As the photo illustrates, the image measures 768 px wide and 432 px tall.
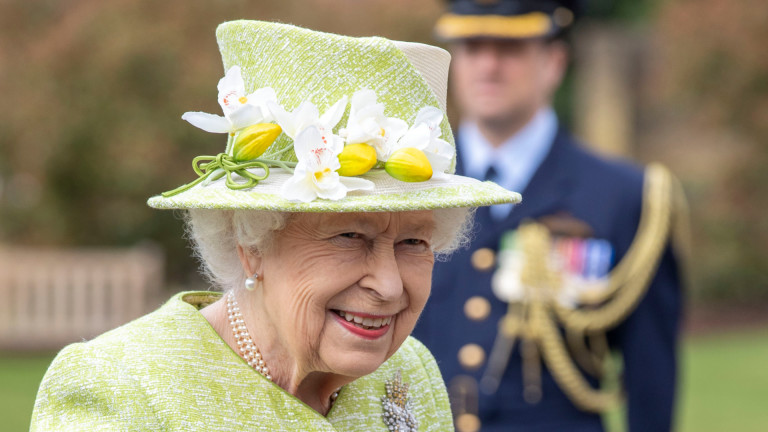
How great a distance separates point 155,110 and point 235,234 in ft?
27.3

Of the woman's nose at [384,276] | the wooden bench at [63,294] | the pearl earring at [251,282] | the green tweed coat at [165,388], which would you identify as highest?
the woman's nose at [384,276]

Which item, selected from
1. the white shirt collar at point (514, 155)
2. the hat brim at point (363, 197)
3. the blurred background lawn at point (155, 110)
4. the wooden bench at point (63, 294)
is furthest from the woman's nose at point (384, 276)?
the wooden bench at point (63, 294)

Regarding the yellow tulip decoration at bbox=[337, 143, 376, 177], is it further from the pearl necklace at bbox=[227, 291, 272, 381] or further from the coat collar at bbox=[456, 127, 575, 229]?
the coat collar at bbox=[456, 127, 575, 229]

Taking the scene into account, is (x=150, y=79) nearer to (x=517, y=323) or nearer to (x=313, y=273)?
(x=517, y=323)

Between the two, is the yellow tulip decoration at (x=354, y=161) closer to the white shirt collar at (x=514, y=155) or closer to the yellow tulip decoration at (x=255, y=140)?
the yellow tulip decoration at (x=255, y=140)

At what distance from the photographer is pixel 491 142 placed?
193 inches

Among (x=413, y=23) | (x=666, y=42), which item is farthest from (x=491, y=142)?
(x=666, y=42)

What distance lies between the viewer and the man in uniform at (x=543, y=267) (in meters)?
4.66

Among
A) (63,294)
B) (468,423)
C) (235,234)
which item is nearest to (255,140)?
(235,234)

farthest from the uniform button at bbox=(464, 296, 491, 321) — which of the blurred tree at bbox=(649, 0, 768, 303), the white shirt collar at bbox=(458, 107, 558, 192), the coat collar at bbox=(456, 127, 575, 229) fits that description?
the blurred tree at bbox=(649, 0, 768, 303)

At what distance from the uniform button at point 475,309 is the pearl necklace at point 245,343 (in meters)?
2.43

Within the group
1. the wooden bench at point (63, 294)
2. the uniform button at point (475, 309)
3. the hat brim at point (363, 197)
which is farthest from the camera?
the wooden bench at point (63, 294)

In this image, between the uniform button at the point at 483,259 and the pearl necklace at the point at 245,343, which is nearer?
the pearl necklace at the point at 245,343

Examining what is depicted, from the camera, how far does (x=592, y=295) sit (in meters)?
4.82
